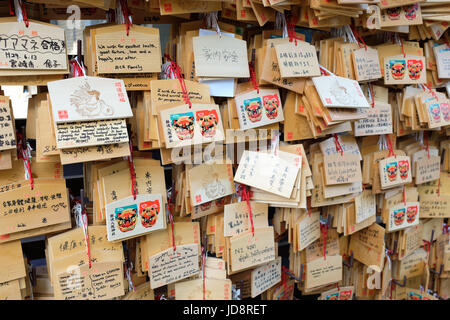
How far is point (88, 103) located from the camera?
1.01 m

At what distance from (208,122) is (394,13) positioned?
→ 2.96 ft

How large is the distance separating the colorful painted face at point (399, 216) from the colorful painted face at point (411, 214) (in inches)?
1.2

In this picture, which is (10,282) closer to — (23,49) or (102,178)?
(102,178)

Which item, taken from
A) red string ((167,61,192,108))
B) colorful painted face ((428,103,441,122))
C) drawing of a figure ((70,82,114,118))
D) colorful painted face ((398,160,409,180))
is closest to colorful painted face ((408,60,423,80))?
colorful painted face ((428,103,441,122))

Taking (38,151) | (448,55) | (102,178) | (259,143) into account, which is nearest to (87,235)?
(102,178)

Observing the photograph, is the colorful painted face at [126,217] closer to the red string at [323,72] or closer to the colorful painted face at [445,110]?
the red string at [323,72]

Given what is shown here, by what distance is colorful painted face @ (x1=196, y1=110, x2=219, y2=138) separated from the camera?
1.19 metres

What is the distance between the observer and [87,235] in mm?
1188

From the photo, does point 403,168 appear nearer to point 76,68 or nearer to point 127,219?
point 127,219

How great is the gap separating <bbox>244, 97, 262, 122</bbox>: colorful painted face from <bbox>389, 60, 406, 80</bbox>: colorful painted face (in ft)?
2.19

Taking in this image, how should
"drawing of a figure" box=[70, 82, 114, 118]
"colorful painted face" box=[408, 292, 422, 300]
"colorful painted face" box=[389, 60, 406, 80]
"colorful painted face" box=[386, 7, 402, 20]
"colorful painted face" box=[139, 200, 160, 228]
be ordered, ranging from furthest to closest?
"colorful painted face" box=[408, 292, 422, 300] → "colorful painted face" box=[389, 60, 406, 80] → "colorful painted face" box=[386, 7, 402, 20] → "colorful painted face" box=[139, 200, 160, 228] → "drawing of a figure" box=[70, 82, 114, 118]

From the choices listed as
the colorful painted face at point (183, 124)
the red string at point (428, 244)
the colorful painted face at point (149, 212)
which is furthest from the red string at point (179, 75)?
the red string at point (428, 244)

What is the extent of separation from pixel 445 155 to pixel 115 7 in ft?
6.01

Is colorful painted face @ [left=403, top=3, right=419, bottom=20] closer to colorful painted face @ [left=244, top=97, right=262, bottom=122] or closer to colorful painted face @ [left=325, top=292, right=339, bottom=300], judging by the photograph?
colorful painted face @ [left=244, top=97, right=262, bottom=122]
